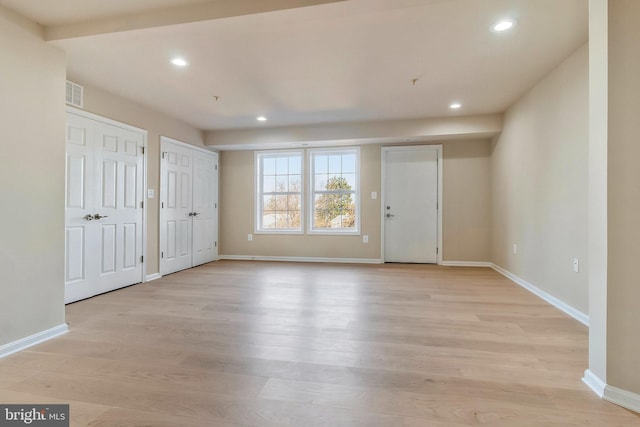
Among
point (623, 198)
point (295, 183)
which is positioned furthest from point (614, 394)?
point (295, 183)

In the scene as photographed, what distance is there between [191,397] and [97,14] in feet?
8.33

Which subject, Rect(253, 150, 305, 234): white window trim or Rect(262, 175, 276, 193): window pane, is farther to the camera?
Rect(262, 175, 276, 193): window pane

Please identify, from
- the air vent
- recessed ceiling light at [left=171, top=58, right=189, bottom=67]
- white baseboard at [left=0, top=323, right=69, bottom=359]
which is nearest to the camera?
white baseboard at [left=0, top=323, right=69, bottom=359]

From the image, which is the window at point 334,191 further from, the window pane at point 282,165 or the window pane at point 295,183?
the window pane at point 282,165

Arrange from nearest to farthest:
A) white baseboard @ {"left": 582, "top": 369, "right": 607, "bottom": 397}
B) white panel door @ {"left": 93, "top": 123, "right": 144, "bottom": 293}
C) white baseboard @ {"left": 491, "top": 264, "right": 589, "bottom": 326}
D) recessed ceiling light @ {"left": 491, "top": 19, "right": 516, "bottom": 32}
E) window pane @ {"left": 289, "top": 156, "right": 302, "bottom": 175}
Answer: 1. white baseboard @ {"left": 582, "top": 369, "right": 607, "bottom": 397}
2. recessed ceiling light @ {"left": 491, "top": 19, "right": 516, "bottom": 32}
3. white baseboard @ {"left": 491, "top": 264, "right": 589, "bottom": 326}
4. white panel door @ {"left": 93, "top": 123, "right": 144, "bottom": 293}
5. window pane @ {"left": 289, "top": 156, "right": 302, "bottom": 175}

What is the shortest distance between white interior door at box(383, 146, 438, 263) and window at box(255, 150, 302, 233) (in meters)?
1.66

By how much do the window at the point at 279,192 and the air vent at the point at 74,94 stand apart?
9.88 feet

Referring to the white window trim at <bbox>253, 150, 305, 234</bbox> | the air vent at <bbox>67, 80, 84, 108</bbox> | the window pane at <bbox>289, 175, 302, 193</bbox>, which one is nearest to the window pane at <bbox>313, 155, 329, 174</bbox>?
the white window trim at <bbox>253, 150, 305, 234</bbox>

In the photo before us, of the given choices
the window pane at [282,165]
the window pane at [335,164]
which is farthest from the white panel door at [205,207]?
the window pane at [335,164]

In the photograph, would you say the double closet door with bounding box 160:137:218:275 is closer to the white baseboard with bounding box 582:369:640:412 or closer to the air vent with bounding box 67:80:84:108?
the air vent with bounding box 67:80:84:108

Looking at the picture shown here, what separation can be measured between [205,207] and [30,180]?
3.36 m

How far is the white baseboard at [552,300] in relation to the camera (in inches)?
101

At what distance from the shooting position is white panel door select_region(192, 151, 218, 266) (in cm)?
521

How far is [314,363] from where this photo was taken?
1.87 m
